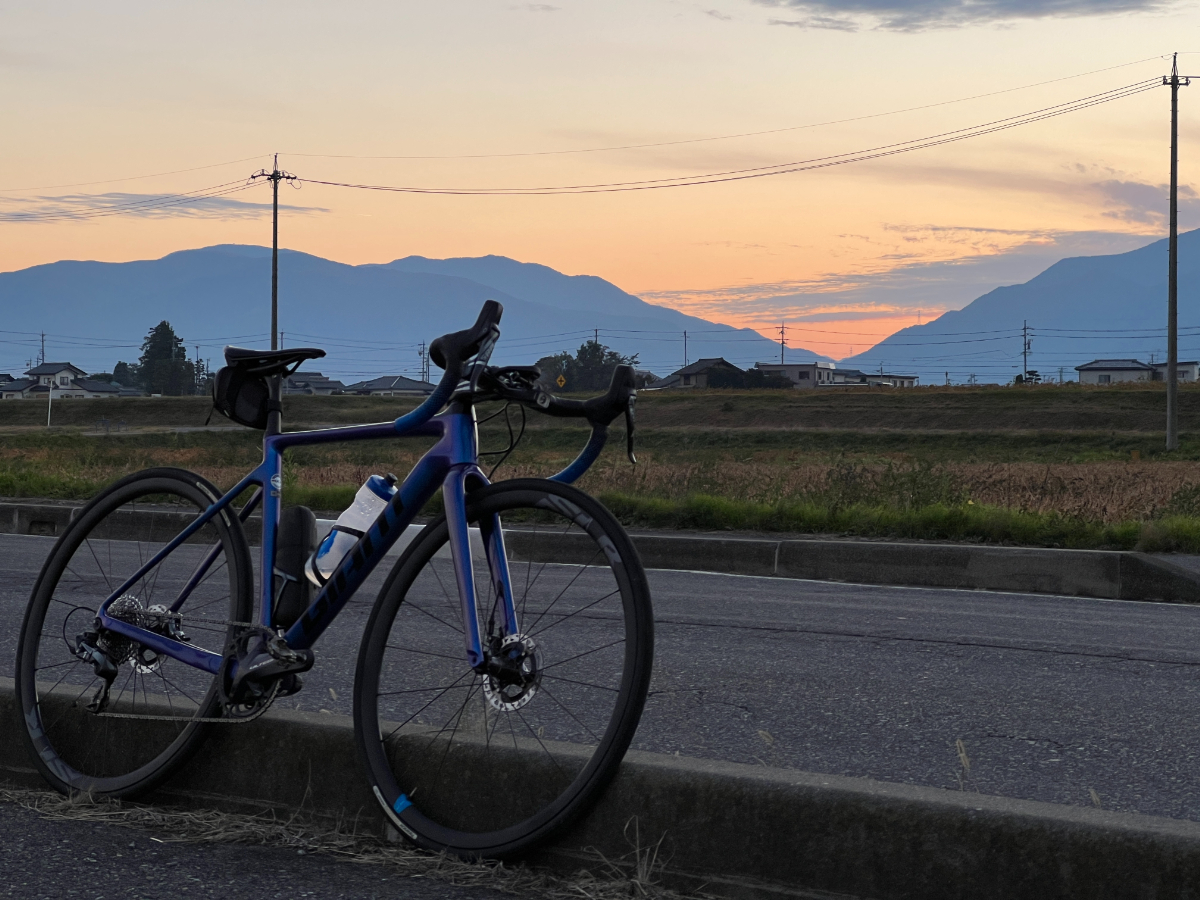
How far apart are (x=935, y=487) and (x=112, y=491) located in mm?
11389

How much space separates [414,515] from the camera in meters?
3.15

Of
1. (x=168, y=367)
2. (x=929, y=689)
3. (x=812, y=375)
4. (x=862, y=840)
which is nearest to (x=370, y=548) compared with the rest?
(x=862, y=840)

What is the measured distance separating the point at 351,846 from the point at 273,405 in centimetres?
124

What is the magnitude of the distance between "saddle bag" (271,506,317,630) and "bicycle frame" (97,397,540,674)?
0.03 metres

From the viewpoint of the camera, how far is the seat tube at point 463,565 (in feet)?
9.87

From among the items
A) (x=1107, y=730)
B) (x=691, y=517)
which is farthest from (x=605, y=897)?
(x=691, y=517)

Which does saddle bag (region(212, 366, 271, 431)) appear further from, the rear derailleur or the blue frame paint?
the rear derailleur

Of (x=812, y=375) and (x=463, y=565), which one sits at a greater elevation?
(x=812, y=375)

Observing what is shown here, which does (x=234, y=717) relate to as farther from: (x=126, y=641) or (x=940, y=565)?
(x=940, y=565)

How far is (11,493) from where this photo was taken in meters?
17.6

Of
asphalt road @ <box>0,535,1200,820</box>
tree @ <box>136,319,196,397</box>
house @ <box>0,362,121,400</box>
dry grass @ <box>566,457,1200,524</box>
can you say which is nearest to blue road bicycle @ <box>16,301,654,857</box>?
asphalt road @ <box>0,535,1200,820</box>

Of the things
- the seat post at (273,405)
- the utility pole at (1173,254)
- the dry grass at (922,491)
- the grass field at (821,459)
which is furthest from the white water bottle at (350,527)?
the utility pole at (1173,254)

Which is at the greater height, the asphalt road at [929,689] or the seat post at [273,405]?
the seat post at [273,405]

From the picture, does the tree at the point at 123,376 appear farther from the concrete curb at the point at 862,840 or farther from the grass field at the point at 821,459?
the concrete curb at the point at 862,840
